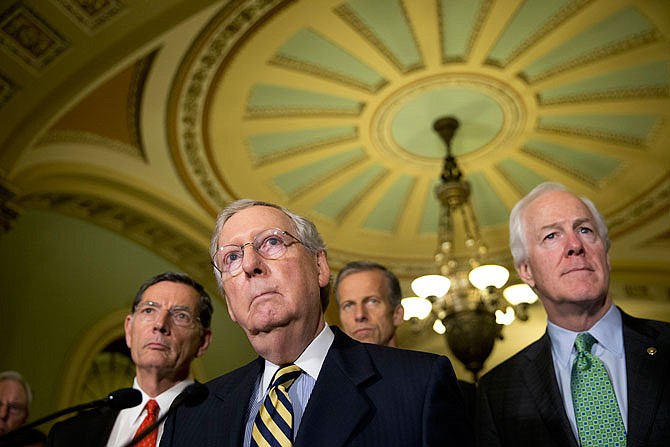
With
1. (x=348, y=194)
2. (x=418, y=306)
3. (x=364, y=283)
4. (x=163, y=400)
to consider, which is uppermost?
(x=348, y=194)

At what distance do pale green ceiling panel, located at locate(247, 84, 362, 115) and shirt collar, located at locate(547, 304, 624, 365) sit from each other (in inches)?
175

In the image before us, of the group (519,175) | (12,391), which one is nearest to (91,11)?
(12,391)

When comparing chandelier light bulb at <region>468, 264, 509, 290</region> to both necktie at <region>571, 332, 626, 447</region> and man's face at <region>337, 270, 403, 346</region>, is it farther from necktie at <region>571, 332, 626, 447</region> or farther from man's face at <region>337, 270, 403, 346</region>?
necktie at <region>571, 332, 626, 447</region>

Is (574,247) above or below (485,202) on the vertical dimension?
below

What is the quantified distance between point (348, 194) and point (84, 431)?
18.3ft

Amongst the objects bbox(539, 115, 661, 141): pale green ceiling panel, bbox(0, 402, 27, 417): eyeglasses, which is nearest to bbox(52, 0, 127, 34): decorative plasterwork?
bbox(0, 402, 27, 417): eyeglasses

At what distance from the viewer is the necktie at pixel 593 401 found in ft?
5.99

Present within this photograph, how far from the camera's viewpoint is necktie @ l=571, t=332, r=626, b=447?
5.99 ft

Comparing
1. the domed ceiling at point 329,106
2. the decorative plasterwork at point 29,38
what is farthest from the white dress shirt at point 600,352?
the decorative plasterwork at point 29,38

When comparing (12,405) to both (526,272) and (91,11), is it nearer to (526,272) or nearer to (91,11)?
(91,11)

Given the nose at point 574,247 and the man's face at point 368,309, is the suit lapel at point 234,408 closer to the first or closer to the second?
the nose at point 574,247

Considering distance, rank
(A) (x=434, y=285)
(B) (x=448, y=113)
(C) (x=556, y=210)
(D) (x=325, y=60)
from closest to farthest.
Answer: (C) (x=556, y=210) < (D) (x=325, y=60) < (A) (x=434, y=285) < (B) (x=448, y=113)

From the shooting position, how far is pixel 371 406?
1.58 m

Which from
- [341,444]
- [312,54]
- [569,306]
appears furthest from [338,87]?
[341,444]
